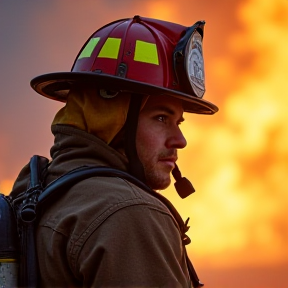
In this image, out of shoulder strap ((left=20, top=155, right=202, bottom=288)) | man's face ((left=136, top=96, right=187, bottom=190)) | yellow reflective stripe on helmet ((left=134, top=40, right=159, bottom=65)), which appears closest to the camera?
shoulder strap ((left=20, top=155, right=202, bottom=288))

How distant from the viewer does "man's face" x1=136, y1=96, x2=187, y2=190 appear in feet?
13.0

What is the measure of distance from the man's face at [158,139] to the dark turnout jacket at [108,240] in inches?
17.0

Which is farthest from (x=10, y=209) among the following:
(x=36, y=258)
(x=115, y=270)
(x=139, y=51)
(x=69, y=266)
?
(x=139, y=51)

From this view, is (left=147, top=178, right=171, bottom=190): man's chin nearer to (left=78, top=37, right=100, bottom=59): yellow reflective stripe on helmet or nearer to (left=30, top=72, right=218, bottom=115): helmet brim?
(left=30, top=72, right=218, bottom=115): helmet brim

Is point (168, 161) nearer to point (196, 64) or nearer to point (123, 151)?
point (123, 151)

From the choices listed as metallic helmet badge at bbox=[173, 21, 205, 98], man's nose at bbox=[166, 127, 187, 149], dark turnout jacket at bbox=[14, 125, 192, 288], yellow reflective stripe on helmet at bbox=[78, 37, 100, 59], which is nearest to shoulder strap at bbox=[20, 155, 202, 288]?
dark turnout jacket at bbox=[14, 125, 192, 288]

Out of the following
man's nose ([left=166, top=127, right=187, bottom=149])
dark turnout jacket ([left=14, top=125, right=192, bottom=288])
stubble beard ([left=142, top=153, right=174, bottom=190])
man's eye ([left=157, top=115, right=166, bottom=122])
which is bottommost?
dark turnout jacket ([left=14, top=125, right=192, bottom=288])

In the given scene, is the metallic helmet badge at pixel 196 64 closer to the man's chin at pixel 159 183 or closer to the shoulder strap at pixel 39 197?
the man's chin at pixel 159 183

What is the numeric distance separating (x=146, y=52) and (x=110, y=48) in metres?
0.23

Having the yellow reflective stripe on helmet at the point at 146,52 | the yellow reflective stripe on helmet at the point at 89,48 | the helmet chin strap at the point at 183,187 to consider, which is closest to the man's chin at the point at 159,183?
the helmet chin strap at the point at 183,187

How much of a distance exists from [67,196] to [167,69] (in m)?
1.17

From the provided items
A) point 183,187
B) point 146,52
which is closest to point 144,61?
point 146,52

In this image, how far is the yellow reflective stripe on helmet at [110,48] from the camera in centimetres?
423

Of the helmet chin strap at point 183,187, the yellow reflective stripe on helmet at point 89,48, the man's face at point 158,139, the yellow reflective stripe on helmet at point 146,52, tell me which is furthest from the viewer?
the helmet chin strap at point 183,187
